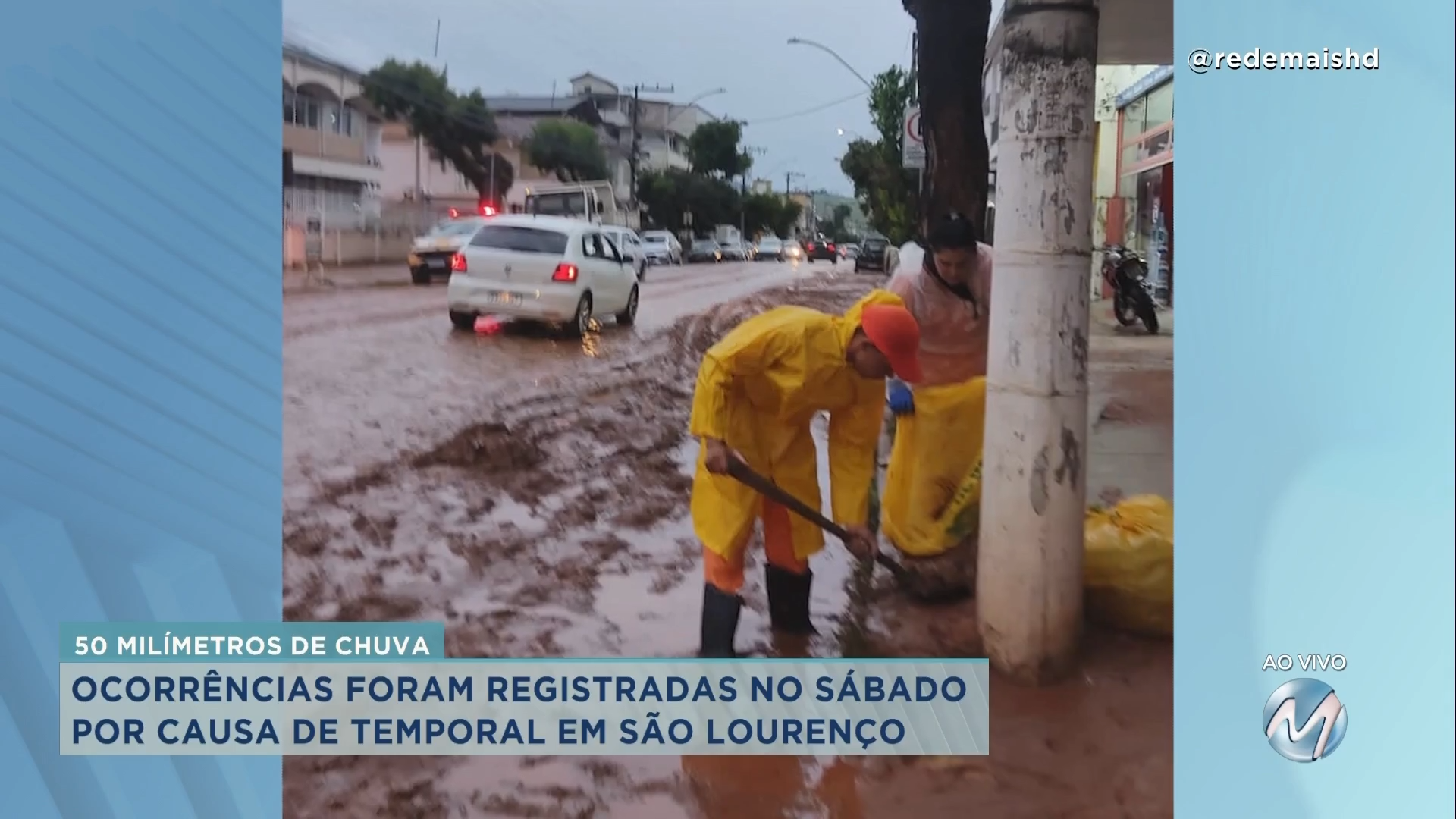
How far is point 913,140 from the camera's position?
2.23 m

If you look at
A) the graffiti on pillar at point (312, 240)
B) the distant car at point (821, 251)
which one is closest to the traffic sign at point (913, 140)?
the distant car at point (821, 251)

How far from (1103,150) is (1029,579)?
3.23 ft

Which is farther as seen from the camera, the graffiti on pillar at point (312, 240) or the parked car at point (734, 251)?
the parked car at point (734, 251)

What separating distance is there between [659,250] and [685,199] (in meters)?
0.15

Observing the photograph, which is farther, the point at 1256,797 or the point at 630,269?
the point at 630,269

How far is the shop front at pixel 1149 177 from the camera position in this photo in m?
2.15

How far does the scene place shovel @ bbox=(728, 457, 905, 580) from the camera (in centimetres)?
229

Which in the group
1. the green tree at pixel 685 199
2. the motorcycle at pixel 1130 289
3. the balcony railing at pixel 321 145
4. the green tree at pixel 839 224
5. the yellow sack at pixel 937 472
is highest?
the balcony railing at pixel 321 145

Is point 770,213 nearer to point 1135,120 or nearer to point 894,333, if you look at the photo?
point 894,333

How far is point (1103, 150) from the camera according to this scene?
7.20 feet

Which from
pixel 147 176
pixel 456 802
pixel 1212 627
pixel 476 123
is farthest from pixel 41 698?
pixel 1212 627

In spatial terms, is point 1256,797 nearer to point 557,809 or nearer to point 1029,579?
point 1029,579

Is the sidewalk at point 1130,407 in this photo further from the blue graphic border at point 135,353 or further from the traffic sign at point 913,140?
the blue graphic border at point 135,353

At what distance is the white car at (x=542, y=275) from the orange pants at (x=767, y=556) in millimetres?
575
